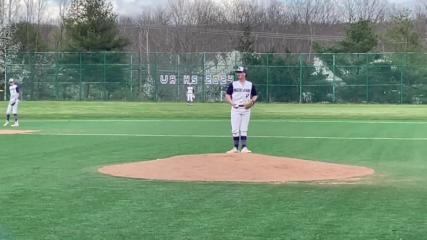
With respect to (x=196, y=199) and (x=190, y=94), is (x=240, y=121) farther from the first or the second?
(x=190, y=94)

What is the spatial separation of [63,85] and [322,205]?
161 feet

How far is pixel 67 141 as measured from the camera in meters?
19.6

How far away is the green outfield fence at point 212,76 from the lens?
53.1 m

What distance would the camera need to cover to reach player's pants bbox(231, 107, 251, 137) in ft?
47.0

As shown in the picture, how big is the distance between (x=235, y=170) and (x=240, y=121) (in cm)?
258

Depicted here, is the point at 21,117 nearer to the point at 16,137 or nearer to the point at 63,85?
the point at 16,137

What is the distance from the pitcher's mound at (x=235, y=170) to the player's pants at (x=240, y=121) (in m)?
1.15

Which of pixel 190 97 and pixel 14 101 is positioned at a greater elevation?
pixel 14 101

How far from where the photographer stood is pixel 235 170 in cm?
1195

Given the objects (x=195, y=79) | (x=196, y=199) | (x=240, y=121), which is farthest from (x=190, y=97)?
(x=196, y=199)

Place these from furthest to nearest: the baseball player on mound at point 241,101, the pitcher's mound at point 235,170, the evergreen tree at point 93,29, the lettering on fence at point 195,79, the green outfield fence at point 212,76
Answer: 1. the evergreen tree at point 93,29
2. the lettering on fence at point 195,79
3. the green outfield fence at point 212,76
4. the baseball player on mound at point 241,101
5. the pitcher's mound at point 235,170

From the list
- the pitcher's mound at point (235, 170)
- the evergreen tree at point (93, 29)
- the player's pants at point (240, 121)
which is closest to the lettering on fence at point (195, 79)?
the evergreen tree at point (93, 29)

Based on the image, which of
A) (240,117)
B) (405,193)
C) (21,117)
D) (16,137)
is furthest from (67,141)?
(21,117)

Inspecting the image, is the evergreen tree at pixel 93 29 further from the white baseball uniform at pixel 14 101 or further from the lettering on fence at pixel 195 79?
the white baseball uniform at pixel 14 101
